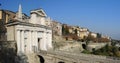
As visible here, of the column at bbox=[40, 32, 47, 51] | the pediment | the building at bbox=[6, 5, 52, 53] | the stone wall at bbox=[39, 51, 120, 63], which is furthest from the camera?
the column at bbox=[40, 32, 47, 51]

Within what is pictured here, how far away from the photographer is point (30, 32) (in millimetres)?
26484

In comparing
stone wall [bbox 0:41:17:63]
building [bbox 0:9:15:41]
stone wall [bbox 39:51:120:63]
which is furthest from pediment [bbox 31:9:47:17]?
stone wall [bbox 0:41:17:63]

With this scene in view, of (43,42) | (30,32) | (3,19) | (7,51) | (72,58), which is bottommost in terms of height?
(72,58)

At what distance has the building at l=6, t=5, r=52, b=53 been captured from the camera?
78.8ft

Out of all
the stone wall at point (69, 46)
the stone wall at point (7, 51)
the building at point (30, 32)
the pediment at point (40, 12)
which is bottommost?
the stone wall at point (69, 46)

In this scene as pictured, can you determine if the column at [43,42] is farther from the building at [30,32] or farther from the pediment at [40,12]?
the pediment at [40,12]

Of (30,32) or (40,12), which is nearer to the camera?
(30,32)

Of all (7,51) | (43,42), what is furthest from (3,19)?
(7,51)

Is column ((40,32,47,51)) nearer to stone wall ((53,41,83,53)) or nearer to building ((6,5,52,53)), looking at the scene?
building ((6,5,52,53))

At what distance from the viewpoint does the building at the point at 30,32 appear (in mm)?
24031

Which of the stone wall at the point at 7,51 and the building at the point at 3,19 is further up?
the building at the point at 3,19

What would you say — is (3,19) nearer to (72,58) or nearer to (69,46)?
(69,46)

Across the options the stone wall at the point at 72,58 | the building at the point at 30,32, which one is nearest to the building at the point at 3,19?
the building at the point at 30,32

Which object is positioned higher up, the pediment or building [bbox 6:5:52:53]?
the pediment
